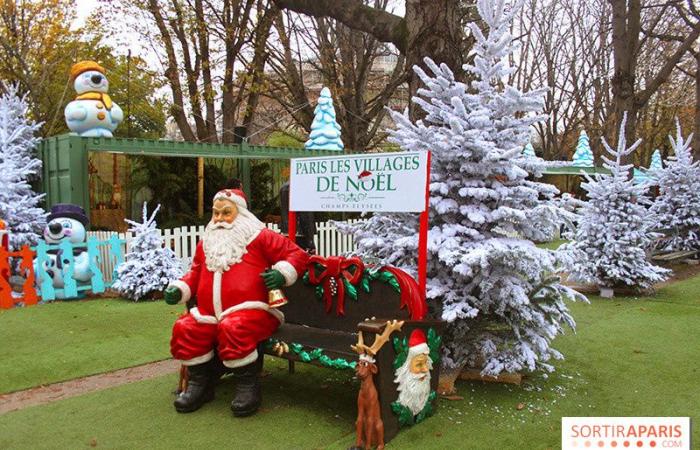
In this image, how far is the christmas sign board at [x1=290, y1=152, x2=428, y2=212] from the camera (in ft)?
13.6

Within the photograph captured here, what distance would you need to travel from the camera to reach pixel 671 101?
2909cm

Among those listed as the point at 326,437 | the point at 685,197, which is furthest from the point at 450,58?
the point at 685,197

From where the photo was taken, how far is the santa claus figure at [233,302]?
13.9 feet

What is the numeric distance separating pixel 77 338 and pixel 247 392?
321cm

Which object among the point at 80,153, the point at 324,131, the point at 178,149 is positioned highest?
the point at 324,131

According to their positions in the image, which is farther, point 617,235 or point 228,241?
point 617,235

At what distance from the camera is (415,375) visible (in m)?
3.97

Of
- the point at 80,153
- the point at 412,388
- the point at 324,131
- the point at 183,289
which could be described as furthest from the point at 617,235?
the point at 80,153

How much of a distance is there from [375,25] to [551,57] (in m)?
22.5

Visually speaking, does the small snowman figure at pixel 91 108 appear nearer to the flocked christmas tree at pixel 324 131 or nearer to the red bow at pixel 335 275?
the flocked christmas tree at pixel 324 131

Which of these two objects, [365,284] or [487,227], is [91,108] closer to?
[365,284]

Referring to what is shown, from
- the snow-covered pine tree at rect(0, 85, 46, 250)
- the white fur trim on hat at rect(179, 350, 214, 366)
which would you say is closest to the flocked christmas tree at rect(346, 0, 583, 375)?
the white fur trim on hat at rect(179, 350, 214, 366)

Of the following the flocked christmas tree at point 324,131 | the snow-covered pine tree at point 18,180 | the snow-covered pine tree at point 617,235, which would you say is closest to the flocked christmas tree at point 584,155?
the flocked christmas tree at point 324,131

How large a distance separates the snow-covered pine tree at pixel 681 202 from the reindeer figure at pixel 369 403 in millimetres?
10578
